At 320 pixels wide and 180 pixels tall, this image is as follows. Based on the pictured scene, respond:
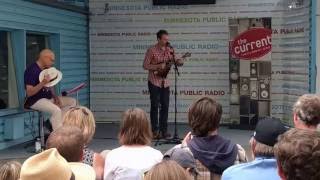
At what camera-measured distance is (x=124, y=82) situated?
38.6ft

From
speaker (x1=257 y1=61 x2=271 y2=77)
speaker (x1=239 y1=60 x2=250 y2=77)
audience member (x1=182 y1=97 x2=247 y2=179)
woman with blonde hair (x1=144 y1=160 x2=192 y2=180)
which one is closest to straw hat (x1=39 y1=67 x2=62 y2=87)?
speaker (x1=239 y1=60 x2=250 y2=77)

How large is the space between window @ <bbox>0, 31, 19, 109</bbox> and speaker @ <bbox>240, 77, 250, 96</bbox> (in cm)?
405

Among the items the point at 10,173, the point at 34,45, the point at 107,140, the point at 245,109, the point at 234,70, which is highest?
the point at 34,45

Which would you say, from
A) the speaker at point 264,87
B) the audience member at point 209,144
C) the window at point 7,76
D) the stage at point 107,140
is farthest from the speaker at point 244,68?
the audience member at point 209,144

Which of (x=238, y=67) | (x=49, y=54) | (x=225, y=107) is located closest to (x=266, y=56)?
(x=238, y=67)

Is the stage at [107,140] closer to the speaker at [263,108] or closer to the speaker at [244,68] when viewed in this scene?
the speaker at [263,108]

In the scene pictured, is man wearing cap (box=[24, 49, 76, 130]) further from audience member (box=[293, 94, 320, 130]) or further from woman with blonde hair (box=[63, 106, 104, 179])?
audience member (box=[293, 94, 320, 130])

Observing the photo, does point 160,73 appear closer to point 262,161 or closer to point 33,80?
point 33,80

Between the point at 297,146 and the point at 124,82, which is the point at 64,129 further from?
the point at 124,82

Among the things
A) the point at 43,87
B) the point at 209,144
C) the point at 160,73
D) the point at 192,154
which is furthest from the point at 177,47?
the point at 192,154

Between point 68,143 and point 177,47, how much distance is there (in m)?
8.55

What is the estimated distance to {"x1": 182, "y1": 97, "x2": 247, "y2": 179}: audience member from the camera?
11.0 feet

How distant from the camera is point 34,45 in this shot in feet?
31.5

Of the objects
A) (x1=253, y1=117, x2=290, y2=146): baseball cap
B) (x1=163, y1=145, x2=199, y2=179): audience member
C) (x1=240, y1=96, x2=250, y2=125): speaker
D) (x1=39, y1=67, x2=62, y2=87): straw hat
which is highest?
(x1=39, y1=67, x2=62, y2=87): straw hat
